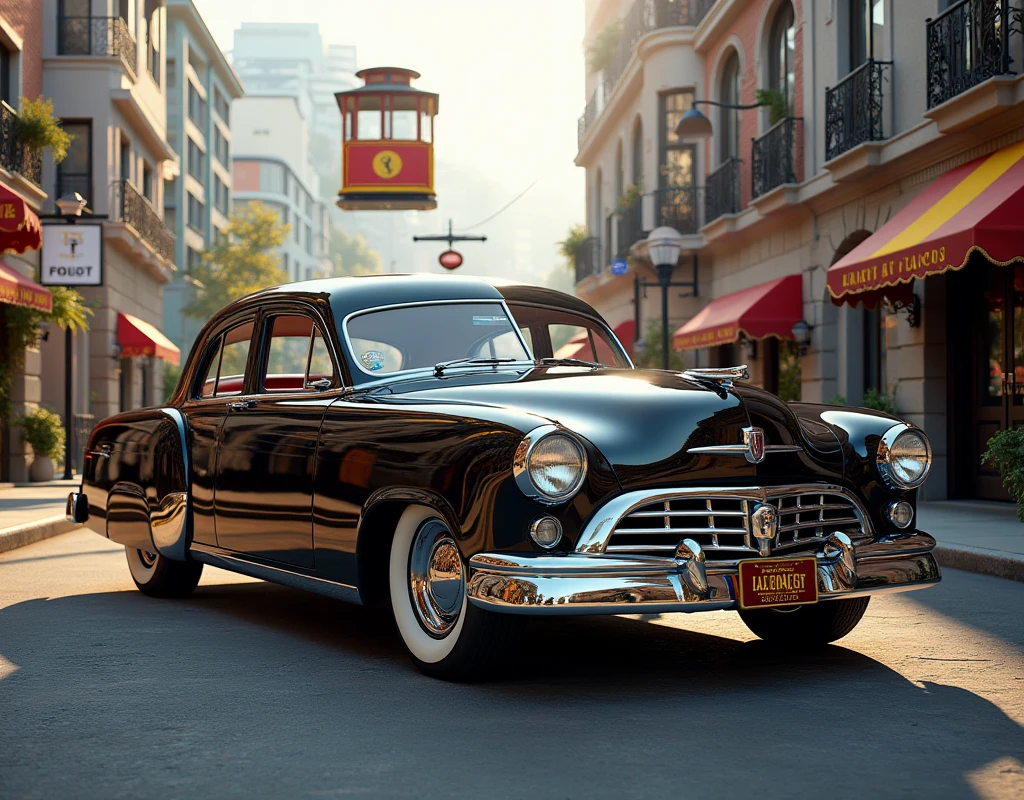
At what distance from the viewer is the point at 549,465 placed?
5172 mm

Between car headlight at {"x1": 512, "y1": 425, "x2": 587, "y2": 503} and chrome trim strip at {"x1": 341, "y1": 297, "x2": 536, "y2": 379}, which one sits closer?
car headlight at {"x1": 512, "y1": 425, "x2": 587, "y2": 503}

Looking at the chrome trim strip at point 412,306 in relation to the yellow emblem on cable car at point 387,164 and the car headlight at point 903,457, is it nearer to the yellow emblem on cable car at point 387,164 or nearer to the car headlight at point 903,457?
the car headlight at point 903,457

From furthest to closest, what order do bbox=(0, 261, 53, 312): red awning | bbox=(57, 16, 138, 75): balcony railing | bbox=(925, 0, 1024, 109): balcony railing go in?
bbox=(57, 16, 138, 75): balcony railing, bbox=(0, 261, 53, 312): red awning, bbox=(925, 0, 1024, 109): balcony railing

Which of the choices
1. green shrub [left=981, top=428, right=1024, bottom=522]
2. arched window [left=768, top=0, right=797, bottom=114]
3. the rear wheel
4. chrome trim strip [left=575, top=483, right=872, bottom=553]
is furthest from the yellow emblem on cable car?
chrome trim strip [left=575, top=483, right=872, bottom=553]

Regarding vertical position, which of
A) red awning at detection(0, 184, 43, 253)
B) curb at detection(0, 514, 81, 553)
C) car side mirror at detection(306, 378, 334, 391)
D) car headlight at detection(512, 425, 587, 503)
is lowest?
curb at detection(0, 514, 81, 553)

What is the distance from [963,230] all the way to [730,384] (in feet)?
25.9

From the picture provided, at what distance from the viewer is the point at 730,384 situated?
19.3 feet

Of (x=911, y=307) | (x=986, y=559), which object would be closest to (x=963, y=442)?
(x=911, y=307)

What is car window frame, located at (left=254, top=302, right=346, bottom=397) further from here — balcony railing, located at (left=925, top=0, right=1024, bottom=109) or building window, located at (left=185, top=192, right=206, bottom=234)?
building window, located at (left=185, top=192, right=206, bottom=234)

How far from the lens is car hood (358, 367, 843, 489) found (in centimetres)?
534

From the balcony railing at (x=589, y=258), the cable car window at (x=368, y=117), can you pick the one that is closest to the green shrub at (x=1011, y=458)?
the cable car window at (x=368, y=117)

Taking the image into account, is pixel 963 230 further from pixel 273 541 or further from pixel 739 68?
pixel 739 68

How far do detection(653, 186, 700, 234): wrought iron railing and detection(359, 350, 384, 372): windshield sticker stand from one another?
21.9 meters

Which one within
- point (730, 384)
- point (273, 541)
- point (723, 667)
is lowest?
point (723, 667)
